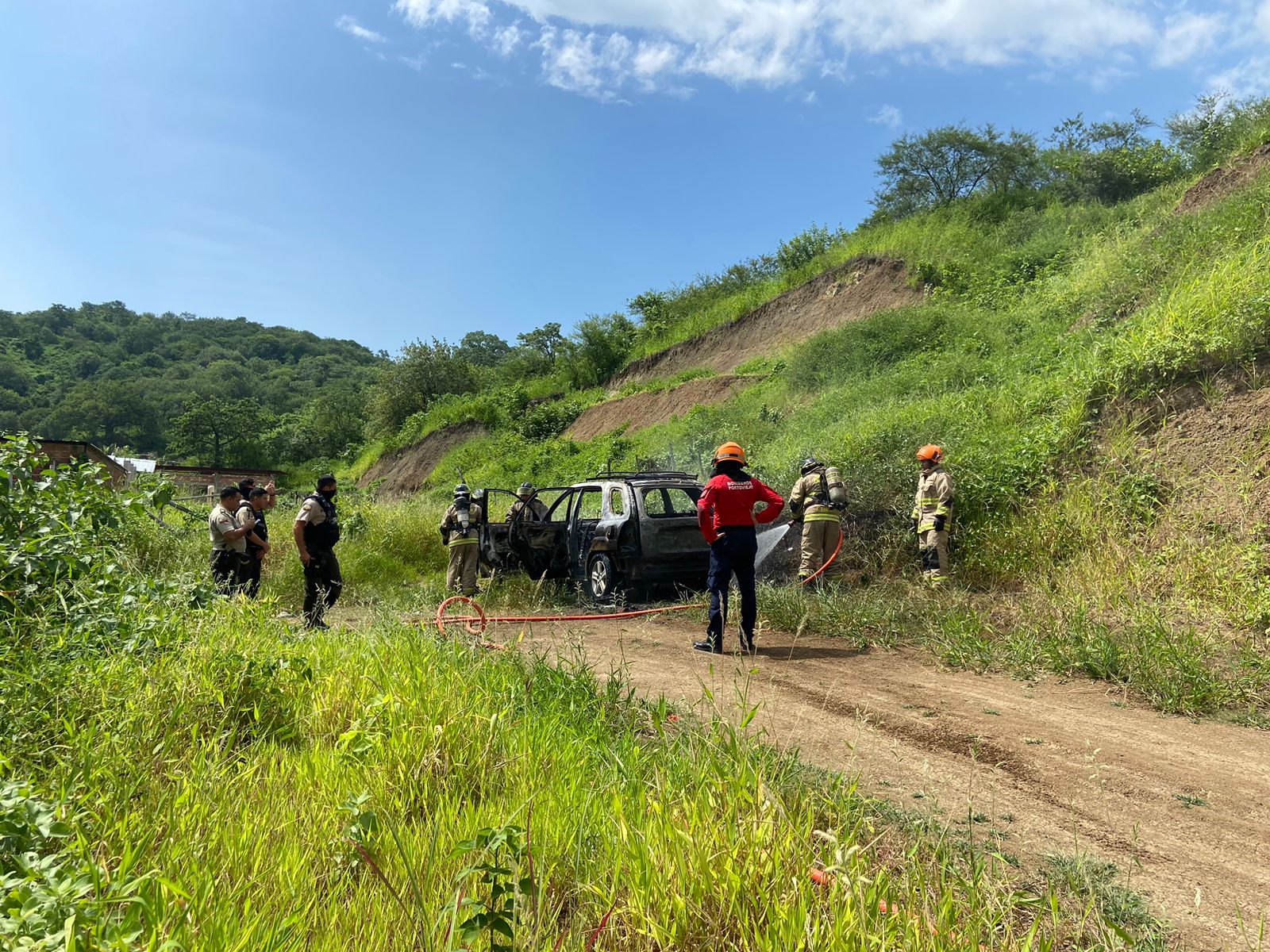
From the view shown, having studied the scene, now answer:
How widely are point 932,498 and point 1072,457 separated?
185 centimetres

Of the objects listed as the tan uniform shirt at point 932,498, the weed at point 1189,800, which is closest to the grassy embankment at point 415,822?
the weed at point 1189,800

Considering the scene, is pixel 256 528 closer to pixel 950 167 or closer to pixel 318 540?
pixel 318 540

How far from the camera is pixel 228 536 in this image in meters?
8.00

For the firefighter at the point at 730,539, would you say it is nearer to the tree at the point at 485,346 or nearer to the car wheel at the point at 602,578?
the car wheel at the point at 602,578

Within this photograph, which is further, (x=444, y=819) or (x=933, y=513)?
(x=933, y=513)

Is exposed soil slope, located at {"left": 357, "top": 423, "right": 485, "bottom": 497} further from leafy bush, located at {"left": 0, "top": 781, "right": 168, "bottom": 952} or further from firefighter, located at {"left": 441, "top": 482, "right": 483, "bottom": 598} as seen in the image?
leafy bush, located at {"left": 0, "top": 781, "right": 168, "bottom": 952}

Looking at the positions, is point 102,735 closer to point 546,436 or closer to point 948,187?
point 546,436

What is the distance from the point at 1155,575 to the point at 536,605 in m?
7.15

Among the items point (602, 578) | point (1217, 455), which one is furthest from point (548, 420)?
point (1217, 455)

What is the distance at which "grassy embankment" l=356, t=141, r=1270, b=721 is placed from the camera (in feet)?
19.4

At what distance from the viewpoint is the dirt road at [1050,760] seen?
2.86 meters

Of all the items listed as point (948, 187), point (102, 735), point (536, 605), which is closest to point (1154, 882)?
point (102, 735)

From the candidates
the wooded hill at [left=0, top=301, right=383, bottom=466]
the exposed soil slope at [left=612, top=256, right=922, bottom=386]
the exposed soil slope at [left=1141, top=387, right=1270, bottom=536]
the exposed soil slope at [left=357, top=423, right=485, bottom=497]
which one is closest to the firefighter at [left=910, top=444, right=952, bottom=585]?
the exposed soil slope at [left=1141, top=387, right=1270, bottom=536]

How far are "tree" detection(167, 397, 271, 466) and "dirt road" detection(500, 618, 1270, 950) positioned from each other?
2987 inches
